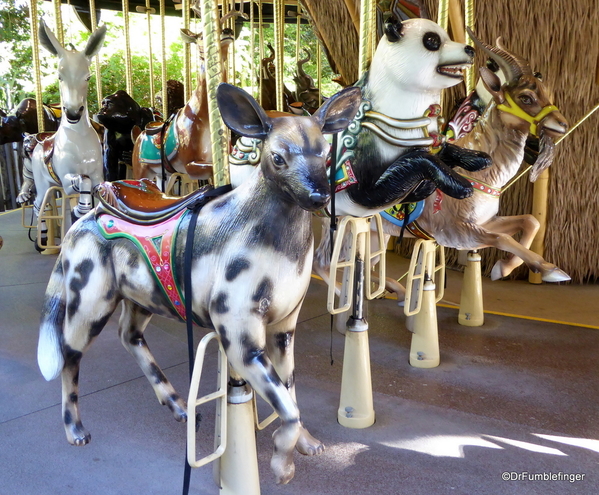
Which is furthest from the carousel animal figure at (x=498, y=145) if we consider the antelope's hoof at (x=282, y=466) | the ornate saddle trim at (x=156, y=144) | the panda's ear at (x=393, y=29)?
the ornate saddle trim at (x=156, y=144)

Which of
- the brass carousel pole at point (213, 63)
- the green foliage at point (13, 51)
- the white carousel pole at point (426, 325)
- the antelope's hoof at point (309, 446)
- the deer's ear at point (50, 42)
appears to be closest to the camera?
the brass carousel pole at point (213, 63)

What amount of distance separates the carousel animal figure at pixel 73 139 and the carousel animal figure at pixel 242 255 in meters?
1.69

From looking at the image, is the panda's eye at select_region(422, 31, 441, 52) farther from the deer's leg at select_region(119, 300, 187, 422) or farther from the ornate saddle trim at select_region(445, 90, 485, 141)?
the deer's leg at select_region(119, 300, 187, 422)

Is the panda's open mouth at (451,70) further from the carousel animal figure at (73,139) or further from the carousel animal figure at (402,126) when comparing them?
the carousel animal figure at (73,139)

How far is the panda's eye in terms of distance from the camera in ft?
6.81

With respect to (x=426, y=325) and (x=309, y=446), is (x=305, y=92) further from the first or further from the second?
(x=309, y=446)

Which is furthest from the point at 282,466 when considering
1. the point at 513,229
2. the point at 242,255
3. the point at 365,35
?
the point at 513,229

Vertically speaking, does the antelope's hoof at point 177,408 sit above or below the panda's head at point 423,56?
below

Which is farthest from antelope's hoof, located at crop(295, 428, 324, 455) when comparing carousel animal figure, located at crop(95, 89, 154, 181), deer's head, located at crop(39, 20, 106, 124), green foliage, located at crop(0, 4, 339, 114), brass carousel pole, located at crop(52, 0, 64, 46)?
green foliage, located at crop(0, 4, 339, 114)

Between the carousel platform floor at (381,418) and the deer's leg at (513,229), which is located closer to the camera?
the carousel platform floor at (381,418)

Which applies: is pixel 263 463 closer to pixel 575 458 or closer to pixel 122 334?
pixel 122 334

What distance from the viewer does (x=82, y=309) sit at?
188cm

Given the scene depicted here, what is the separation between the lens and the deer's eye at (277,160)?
4.60 feet

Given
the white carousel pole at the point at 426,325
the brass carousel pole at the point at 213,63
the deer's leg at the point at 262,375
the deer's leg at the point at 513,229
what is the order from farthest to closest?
the deer's leg at the point at 513,229 → the white carousel pole at the point at 426,325 → the brass carousel pole at the point at 213,63 → the deer's leg at the point at 262,375
